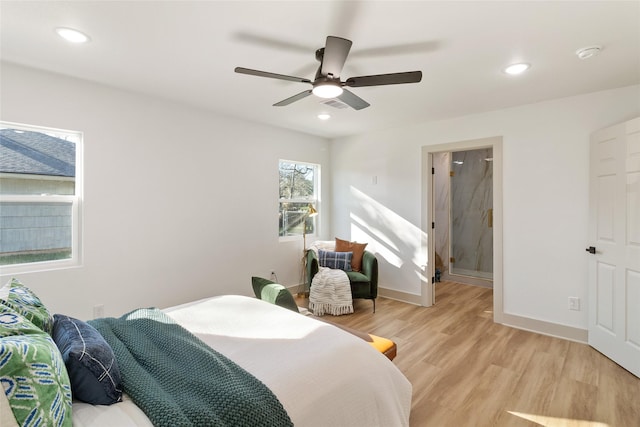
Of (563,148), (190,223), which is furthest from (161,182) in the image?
(563,148)

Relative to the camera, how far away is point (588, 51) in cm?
220

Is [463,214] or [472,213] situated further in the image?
[463,214]

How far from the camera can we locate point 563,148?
3.19 meters

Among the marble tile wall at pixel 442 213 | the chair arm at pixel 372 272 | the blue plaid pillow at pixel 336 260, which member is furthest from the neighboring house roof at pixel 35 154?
the marble tile wall at pixel 442 213

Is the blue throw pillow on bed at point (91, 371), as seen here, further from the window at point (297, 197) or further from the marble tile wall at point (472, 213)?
the marble tile wall at point (472, 213)

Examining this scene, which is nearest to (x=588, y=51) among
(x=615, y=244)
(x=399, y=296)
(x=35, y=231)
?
(x=615, y=244)

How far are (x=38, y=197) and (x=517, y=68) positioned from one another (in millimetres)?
4162

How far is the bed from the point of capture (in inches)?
47.3

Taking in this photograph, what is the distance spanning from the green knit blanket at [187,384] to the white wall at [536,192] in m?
3.34

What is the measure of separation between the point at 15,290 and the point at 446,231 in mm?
5810

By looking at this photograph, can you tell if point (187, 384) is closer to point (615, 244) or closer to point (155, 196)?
point (155, 196)

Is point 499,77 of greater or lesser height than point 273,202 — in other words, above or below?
above

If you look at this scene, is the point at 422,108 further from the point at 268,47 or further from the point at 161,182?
the point at 161,182

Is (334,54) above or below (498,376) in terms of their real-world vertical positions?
above
